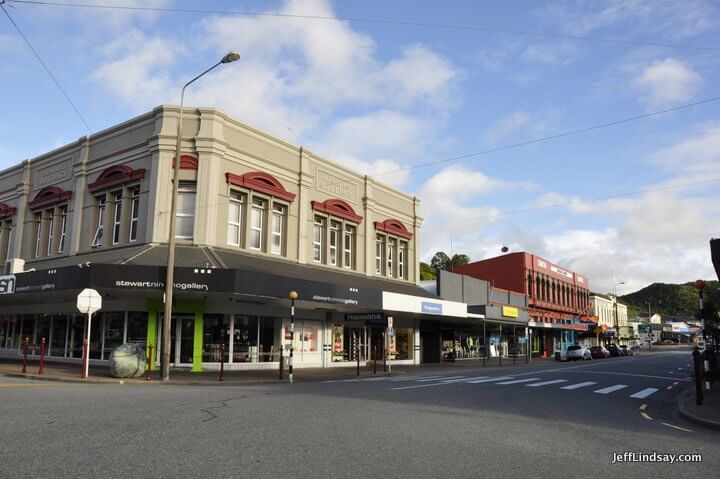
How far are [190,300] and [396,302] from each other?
10677 millimetres

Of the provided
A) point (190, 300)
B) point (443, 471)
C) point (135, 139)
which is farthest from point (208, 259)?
point (443, 471)

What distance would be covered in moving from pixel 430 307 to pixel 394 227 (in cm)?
597

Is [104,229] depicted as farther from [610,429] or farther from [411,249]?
[610,429]

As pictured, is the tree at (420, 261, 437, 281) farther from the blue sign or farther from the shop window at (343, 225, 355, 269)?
the shop window at (343, 225, 355, 269)

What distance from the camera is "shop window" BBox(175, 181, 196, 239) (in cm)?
2492

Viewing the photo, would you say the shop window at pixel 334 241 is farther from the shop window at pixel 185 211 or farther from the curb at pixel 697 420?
the curb at pixel 697 420

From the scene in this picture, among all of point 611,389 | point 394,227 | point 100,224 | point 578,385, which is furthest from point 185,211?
point 611,389

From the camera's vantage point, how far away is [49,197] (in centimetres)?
2997

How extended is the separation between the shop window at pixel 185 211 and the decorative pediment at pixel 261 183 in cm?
173

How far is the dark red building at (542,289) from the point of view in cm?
5947

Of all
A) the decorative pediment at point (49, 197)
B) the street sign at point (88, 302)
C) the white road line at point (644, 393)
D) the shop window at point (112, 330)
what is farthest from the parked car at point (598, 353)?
the street sign at point (88, 302)

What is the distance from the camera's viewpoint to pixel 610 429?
10344 millimetres

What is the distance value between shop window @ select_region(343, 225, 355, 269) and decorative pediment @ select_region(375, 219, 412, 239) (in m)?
2.16

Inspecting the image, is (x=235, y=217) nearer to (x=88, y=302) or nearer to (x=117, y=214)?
(x=117, y=214)
